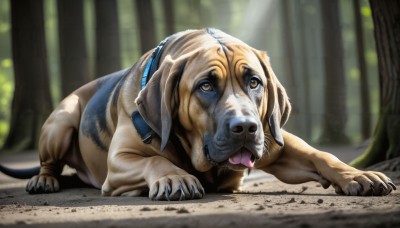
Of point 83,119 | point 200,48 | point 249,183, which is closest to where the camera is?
point 200,48

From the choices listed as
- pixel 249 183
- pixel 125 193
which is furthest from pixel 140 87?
pixel 249 183

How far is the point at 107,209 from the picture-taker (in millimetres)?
4305

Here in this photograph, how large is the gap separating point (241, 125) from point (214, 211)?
72 centimetres

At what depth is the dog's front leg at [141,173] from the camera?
4.65 m

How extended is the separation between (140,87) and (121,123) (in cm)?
33

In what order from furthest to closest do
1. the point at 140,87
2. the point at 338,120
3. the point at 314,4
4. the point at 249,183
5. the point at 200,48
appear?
the point at 314,4 → the point at 338,120 → the point at 249,183 → the point at 140,87 → the point at 200,48

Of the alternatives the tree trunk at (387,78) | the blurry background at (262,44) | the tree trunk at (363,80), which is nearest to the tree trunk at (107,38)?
the blurry background at (262,44)

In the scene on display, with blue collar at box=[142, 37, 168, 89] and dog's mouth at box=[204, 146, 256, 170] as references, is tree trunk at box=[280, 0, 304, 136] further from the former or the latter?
dog's mouth at box=[204, 146, 256, 170]

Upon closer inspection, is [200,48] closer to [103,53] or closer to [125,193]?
[125,193]

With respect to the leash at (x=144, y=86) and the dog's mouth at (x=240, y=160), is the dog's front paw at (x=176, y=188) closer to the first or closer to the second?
the dog's mouth at (x=240, y=160)

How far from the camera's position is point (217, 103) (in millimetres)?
4734

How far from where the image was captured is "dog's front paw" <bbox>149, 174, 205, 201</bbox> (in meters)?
4.60

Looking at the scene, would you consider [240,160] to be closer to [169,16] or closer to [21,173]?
[21,173]

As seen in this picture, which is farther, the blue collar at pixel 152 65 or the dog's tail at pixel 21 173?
the dog's tail at pixel 21 173
